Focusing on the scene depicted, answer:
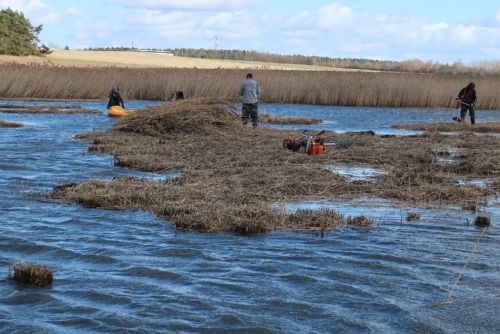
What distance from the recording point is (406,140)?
67.6 feet

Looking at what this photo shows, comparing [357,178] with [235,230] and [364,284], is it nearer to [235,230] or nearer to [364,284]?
[235,230]

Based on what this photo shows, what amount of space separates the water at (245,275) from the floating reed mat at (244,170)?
0.42m

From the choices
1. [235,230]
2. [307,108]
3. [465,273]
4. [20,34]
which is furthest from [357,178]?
[20,34]

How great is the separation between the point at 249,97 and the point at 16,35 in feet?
171

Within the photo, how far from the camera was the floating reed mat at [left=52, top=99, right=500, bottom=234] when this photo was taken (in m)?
10.6

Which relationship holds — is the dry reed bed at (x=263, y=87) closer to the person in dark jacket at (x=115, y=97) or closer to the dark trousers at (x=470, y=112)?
the person in dark jacket at (x=115, y=97)

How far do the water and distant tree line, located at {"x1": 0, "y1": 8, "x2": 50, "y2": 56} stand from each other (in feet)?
200

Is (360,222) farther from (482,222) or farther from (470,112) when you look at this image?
(470,112)

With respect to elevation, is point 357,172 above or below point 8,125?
above

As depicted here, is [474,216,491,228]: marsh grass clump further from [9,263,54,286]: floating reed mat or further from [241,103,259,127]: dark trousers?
[241,103,259,127]: dark trousers

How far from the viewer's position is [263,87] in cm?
4091

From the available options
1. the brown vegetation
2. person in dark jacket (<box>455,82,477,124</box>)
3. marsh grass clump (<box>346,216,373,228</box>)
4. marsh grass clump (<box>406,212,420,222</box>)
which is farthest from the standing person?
marsh grass clump (<box>346,216,373,228</box>)

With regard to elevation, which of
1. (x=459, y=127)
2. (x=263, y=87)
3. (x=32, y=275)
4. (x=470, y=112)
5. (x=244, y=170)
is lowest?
(x=32, y=275)

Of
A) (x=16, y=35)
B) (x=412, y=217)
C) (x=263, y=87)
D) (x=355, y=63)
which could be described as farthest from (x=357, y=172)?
(x=355, y=63)
